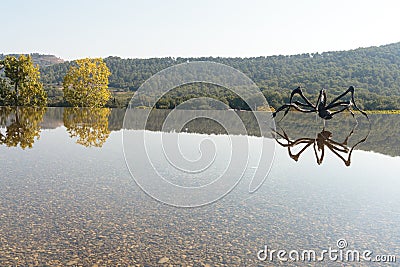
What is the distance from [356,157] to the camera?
29.5ft

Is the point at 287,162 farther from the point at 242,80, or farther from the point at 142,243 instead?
the point at 142,243

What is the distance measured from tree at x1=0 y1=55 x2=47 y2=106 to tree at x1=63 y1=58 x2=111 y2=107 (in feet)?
7.16

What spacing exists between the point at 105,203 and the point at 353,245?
306 cm

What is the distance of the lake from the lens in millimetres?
3328

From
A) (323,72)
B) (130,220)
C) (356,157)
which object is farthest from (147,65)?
(130,220)
